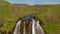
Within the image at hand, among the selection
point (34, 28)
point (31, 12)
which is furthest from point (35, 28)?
point (31, 12)

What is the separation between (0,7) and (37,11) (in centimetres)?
69

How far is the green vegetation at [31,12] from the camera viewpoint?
10.7 ft

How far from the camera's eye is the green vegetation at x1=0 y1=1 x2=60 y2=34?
326 centimetres

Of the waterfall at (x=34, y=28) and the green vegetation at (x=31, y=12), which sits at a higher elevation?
the green vegetation at (x=31, y=12)

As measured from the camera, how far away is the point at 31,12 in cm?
329

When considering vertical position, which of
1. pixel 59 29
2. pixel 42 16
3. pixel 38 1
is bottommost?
pixel 59 29

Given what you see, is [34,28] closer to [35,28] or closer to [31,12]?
[35,28]

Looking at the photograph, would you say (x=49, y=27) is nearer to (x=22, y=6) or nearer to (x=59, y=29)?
(x=59, y=29)

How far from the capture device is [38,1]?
10.8 ft

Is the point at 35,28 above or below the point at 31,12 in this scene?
below

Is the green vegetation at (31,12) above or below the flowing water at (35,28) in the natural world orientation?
A: above

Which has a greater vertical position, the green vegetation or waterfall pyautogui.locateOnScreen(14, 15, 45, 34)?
the green vegetation

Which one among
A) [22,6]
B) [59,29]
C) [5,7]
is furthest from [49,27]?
[5,7]

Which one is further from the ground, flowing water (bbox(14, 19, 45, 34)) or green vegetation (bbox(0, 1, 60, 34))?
green vegetation (bbox(0, 1, 60, 34))
